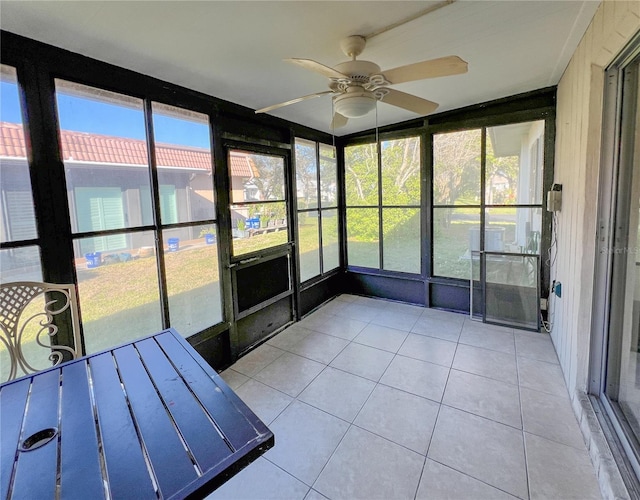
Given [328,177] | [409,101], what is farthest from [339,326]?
[409,101]

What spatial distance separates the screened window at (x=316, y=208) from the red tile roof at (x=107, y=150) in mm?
1410

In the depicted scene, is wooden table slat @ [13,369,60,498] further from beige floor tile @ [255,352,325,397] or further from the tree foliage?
the tree foliage

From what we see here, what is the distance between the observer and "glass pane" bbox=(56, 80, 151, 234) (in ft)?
6.27

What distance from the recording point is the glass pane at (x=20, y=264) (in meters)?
1.67

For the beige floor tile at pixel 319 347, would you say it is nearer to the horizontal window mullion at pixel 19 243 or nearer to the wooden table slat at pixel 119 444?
the wooden table slat at pixel 119 444

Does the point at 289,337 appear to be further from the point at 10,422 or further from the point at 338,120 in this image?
the point at 10,422

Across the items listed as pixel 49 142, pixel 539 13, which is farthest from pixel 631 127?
pixel 49 142

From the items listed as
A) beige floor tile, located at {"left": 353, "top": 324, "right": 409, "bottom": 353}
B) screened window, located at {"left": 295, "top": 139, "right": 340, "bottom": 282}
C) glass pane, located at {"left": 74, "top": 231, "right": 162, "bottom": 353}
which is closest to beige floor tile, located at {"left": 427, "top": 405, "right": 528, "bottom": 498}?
beige floor tile, located at {"left": 353, "top": 324, "right": 409, "bottom": 353}

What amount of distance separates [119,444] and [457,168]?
3877mm

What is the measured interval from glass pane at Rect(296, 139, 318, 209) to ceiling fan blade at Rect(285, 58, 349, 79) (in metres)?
2.19

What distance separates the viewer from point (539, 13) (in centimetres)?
169

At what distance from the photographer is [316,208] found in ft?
13.7

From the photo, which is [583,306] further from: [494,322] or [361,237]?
[361,237]

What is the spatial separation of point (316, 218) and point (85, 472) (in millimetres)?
3517
